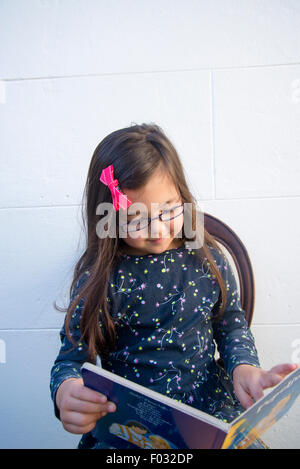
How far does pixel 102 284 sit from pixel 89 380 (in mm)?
232

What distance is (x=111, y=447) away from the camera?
22.7 inches

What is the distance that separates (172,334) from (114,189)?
32 cm

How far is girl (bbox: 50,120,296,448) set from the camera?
63cm

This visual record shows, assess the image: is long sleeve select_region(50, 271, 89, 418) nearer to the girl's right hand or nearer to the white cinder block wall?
the girl's right hand

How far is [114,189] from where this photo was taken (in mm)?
612

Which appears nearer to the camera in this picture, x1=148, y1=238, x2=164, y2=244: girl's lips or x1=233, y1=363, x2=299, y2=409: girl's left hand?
x1=233, y1=363, x2=299, y2=409: girl's left hand

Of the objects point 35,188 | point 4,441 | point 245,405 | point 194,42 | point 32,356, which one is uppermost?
point 194,42

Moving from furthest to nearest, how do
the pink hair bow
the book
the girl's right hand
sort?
1. the pink hair bow
2. the girl's right hand
3. the book

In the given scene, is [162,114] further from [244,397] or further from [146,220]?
[244,397]

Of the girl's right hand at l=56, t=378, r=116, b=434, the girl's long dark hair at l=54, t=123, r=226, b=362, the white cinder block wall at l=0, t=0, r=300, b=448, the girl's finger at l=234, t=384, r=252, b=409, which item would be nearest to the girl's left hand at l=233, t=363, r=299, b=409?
the girl's finger at l=234, t=384, r=252, b=409

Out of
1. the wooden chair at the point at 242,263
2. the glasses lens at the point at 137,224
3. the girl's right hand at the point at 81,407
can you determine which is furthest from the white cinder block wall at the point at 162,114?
the girl's right hand at the point at 81,407

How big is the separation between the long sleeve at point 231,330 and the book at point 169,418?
6.4 inches
